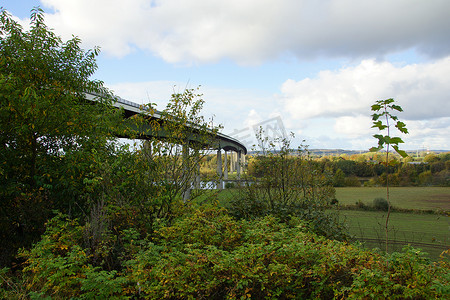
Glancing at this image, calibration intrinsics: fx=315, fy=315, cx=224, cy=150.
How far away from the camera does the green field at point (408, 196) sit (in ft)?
59.8

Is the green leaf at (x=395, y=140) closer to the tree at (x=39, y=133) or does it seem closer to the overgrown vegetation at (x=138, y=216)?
the overgrown vegetation at (x=138, y=216)

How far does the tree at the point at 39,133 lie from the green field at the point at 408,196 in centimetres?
1478

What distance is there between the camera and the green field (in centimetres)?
1823

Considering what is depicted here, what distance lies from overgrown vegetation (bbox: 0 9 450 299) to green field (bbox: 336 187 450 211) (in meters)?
12.2

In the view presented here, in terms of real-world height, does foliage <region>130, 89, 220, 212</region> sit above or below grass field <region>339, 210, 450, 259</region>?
above

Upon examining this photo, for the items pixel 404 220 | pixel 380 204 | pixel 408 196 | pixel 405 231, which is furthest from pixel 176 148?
pixel 408 196

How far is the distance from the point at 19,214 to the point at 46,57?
326 cm

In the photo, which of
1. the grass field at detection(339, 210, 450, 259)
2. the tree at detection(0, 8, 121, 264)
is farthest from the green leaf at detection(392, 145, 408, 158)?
the tree at detection(0, 8, 121, 264)

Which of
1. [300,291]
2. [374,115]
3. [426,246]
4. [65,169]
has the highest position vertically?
[374,115]

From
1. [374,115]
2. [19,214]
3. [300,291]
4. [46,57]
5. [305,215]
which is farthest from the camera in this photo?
[305,215]

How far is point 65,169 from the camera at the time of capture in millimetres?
6160

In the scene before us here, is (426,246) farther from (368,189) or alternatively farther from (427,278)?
(368,189)

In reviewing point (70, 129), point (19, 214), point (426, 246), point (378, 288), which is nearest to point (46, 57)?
point (70, 129)

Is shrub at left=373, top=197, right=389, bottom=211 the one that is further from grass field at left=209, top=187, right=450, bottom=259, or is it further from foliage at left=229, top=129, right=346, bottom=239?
foliage at left=229, top=129, right=346, bottom=239
